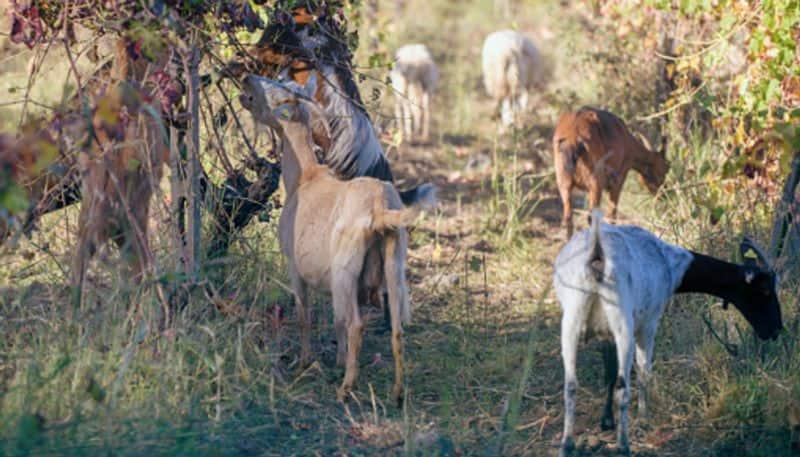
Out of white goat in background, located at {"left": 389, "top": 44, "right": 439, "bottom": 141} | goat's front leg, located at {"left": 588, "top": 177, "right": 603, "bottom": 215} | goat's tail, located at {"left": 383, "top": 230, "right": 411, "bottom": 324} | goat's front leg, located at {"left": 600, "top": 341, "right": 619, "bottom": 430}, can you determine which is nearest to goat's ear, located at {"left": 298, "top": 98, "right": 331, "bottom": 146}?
goat's tail, located at {"left": 383, "top": 230, "right": 411, "bottom": 324}

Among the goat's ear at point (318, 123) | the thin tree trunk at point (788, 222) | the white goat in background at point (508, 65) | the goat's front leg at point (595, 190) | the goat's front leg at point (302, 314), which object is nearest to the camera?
the goat's front leg at point (302, 314)

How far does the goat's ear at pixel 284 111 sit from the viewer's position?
573 centimetres

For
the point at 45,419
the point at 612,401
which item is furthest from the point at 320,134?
the point at 45,419

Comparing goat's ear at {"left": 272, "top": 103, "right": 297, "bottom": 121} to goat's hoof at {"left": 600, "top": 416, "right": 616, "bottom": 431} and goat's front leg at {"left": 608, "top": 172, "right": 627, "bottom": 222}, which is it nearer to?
goat's hoof at {"left": 600, "top": 416, "right": 616, "bottom": 431}

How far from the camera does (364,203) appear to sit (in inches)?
208

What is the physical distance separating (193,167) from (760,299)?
9.43ft

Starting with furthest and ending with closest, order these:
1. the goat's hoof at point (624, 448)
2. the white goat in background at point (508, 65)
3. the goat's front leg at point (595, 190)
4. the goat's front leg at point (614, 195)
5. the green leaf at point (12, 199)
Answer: the white goat in background at point (508, 65) < the goat's front leg at point (614, 195) < the goat's front leg at point (595, 190) < the goat's hoof at point (624, 448) < the green leaf at point (12, 199)

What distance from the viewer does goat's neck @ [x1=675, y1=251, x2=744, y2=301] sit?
17.6ft

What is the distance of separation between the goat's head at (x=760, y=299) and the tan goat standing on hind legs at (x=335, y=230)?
5.33 feet

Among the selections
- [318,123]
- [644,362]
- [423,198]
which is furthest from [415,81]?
[644,362]

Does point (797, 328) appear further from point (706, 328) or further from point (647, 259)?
point (647, 259)

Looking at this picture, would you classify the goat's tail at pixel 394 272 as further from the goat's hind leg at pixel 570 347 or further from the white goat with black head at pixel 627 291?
the goat's hind leg at pixel 570 347

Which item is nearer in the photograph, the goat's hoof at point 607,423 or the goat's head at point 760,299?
the goat's hoof at point 607,423

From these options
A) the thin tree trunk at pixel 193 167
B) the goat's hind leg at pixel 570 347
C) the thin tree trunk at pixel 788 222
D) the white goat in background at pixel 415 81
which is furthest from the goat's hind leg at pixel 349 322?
the white goat in background at pixel 415 81
